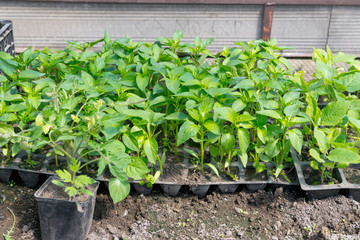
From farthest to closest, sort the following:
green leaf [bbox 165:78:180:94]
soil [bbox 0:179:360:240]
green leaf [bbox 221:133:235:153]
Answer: green leaf [bbox 165:78:180:94] < green leaf [bbox 221:133:235:153] < soil [bbox 0:179:360:240]

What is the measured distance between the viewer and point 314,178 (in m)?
2.78

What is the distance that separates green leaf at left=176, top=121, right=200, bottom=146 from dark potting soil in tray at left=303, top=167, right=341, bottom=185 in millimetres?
768

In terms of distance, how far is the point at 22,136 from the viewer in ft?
7.46

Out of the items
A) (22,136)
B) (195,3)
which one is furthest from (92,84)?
(195,3)

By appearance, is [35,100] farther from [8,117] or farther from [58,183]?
[58,183]

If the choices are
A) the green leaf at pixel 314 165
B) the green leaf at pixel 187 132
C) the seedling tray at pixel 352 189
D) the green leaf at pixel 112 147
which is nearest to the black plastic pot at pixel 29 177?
the green leaf at pixel 112 147

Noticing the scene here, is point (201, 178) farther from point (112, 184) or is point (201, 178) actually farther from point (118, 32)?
point (118, 32)

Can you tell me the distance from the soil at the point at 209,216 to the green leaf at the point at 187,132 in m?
0.41

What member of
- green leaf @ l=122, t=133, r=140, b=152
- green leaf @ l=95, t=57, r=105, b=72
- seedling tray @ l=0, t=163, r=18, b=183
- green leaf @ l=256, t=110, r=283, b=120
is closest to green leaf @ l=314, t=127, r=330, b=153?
green leaf @ l=256, t=110, r=283, b=120

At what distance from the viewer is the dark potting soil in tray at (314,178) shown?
273cm

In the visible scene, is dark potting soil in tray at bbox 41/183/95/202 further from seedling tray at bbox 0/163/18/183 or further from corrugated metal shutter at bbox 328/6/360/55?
corrugated metal shutter at bbox 328/6/360/55

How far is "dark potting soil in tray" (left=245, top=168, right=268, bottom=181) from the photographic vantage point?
2771 millimetres

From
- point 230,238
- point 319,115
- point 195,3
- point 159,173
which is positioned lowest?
point 230,238

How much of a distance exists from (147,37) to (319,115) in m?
1.87
